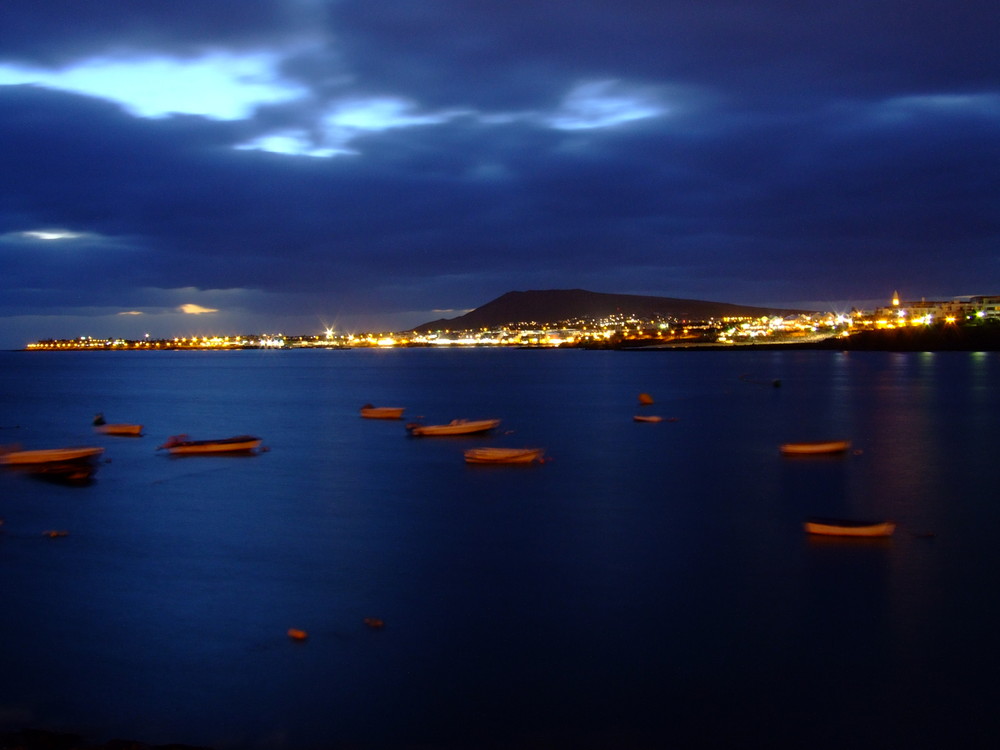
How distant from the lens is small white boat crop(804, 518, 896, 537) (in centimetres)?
1246

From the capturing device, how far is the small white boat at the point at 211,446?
23.8 meters

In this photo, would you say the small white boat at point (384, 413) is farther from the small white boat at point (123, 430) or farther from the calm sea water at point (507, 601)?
the calm sea water at point (507, 601)

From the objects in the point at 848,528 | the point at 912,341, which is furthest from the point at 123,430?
the point at 912,341

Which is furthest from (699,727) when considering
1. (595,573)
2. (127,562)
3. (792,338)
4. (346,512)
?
(792,338)

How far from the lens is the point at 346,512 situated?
1595 cm

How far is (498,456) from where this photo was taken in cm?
2106

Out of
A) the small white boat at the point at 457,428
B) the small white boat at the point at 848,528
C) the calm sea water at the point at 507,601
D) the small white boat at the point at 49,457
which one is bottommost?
the calm sea water at the point at 507,601

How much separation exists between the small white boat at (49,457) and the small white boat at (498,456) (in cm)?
950

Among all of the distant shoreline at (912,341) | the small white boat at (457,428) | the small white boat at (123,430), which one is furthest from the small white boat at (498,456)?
the distant shoreline at (912,341)

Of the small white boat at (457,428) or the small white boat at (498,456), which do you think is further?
the small white boat at (457,428)

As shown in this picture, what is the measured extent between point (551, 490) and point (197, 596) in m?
8.80

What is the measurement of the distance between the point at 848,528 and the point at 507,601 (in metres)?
5.73

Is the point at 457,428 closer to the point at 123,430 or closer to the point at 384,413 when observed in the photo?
the point at 384,413

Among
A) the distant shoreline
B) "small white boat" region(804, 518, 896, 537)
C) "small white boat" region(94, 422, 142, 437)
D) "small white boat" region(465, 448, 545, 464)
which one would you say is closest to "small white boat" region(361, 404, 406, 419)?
"small white boat" region(94, 422, 142, 437)
